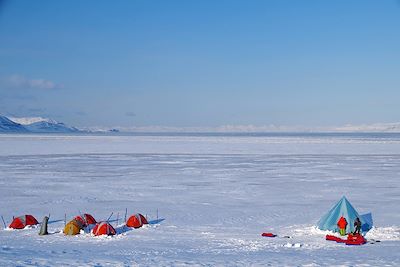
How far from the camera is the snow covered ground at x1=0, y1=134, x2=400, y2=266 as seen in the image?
38.5ft

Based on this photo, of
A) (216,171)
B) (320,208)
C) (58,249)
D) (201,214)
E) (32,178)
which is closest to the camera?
(58,249)

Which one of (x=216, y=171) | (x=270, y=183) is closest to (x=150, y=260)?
(x=270, y=183)

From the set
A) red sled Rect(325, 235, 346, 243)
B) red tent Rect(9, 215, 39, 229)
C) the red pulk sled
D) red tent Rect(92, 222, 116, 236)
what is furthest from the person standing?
red tent Rect(9, 215, 39, 229)

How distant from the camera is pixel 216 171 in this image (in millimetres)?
31375

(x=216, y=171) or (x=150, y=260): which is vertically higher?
(x=216, y=171)

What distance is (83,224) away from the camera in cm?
1466

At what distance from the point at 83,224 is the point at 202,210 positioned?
463cm

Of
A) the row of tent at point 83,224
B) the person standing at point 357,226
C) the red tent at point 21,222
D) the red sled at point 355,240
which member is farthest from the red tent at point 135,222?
the person standing at point 357,226

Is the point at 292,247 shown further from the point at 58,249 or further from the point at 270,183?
the point at 270,183

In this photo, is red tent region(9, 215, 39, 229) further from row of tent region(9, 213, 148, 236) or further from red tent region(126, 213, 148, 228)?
red tent region(126, 213, 148, 228)

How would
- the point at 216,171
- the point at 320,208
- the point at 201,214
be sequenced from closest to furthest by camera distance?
1. the point at 201,214
2. the point at 320,208
3. the point at 216,171

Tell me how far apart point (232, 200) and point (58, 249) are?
29.4ft

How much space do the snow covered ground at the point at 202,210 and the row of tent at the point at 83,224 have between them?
272 mm

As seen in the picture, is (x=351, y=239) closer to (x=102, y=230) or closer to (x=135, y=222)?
(x=135, y=222)
